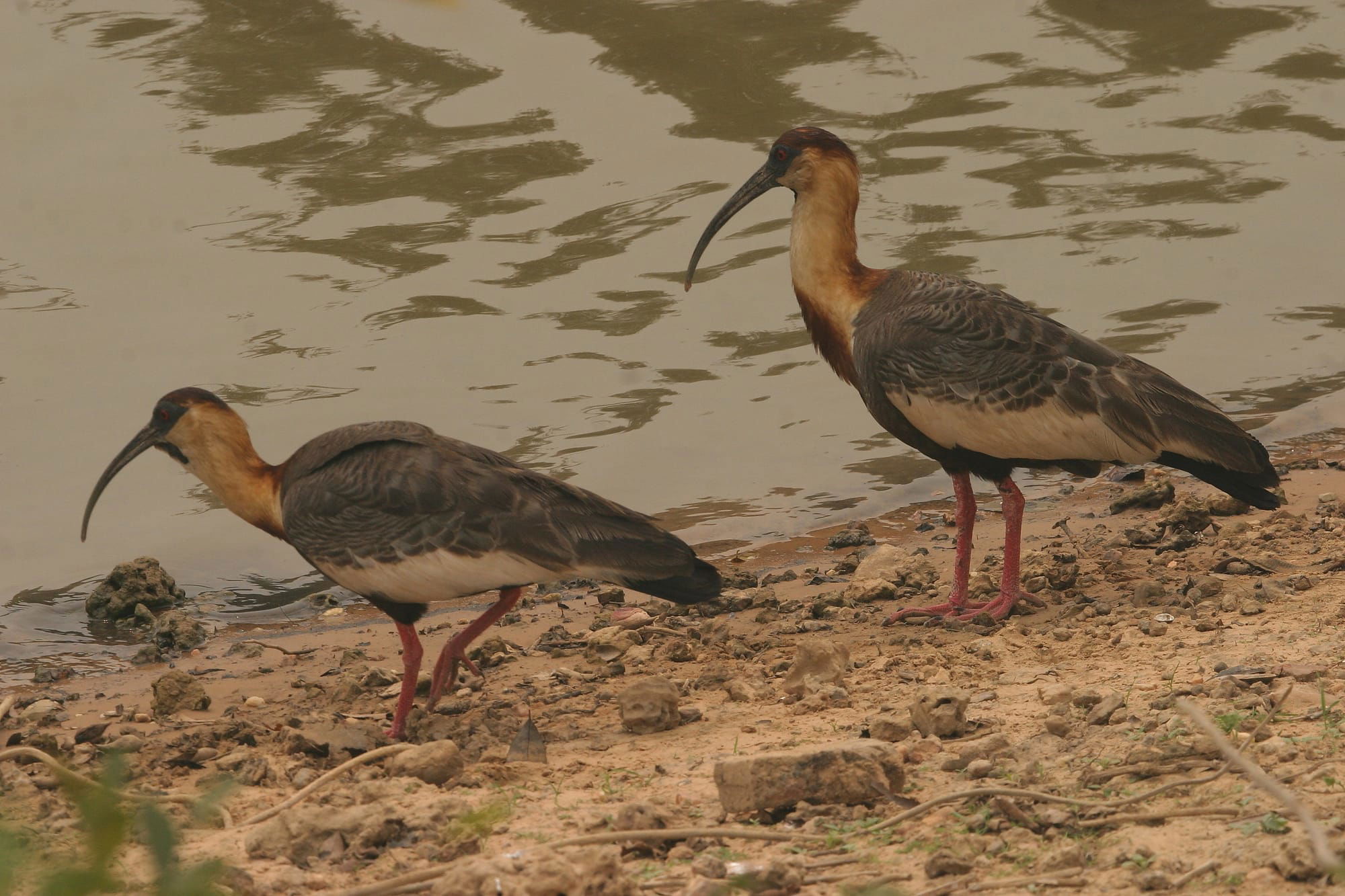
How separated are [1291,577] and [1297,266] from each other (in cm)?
646

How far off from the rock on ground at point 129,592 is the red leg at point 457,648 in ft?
7.53

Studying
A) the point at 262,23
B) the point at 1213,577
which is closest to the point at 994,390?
the point at 1213,577

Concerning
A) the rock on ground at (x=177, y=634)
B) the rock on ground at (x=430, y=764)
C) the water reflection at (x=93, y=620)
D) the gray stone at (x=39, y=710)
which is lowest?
the water reflection at (x=93, y=620)

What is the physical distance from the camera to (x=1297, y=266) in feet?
40.9

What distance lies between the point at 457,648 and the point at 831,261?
2948 mm

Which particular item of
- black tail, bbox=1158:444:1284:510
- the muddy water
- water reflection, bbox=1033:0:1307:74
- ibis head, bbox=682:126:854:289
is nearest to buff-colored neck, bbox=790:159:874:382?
ibis head, bbox=682:126:854:289

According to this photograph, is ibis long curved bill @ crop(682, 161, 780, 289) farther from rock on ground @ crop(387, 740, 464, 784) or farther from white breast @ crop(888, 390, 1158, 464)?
rock on ground @ crop(387, 740, 464, 784)

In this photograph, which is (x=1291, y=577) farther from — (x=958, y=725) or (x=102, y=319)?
(x=102, y=319)

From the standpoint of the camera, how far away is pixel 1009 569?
24.1 feet

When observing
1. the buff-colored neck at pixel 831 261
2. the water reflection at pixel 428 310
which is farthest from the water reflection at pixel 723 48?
the buff-colored neck at pixel 831 261

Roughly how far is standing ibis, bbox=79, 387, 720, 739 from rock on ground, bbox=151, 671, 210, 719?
2.34 ft

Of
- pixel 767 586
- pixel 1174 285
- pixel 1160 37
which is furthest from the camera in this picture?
pixel 1160 37

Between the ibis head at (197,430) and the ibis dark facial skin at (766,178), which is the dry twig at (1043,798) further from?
the ibis dark facial skin at (766,178)

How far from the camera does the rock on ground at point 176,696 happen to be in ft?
21.5
